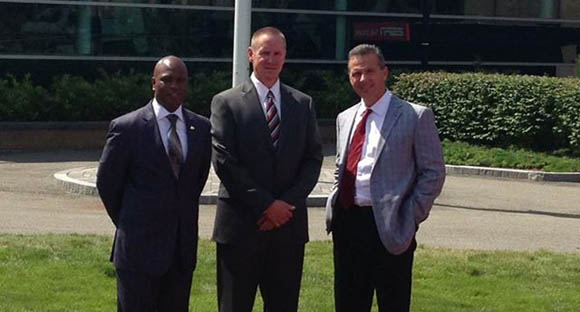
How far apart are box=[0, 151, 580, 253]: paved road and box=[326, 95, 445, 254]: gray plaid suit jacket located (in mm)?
5676

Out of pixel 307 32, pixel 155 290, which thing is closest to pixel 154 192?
pixel 155 290

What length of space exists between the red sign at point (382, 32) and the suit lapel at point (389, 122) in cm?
2185

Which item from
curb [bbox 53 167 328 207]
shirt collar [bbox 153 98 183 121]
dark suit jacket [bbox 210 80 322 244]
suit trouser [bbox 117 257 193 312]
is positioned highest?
shirt collar [bbox 153 98 183 121]

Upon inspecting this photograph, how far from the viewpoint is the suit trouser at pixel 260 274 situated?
666 centimetres

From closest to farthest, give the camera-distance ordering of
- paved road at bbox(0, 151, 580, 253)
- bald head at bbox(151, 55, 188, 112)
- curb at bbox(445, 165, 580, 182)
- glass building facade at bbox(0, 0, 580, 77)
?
1. bald head at bbox(151, 55, 188, 112)
2. paved road at bbox(0, 151, 580, 253)
3. curb at bbox(445, 165, 580, 182)
4. glass building facade at bbox(0, 0, 580, 77)

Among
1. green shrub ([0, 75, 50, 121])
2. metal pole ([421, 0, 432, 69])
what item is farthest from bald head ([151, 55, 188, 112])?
metal pole ([421, 0, 432, 69])

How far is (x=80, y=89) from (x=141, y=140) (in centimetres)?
1665

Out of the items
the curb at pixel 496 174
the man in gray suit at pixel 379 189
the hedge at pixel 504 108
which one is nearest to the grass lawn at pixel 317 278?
the man in gray suit at pixel 379 189

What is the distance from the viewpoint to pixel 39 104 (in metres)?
22.0

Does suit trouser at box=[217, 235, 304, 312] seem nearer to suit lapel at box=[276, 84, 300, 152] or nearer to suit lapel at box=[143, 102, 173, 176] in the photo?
suit lapel at box=[276, 84, 300, 152]

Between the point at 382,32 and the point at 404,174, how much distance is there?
22.3 m

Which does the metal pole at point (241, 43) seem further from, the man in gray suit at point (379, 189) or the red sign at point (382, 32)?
the red sign at point (382, 32)

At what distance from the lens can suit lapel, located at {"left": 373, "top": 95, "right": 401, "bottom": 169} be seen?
255 inches

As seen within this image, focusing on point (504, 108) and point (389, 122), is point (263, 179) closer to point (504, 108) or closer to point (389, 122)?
point (389, 122)
